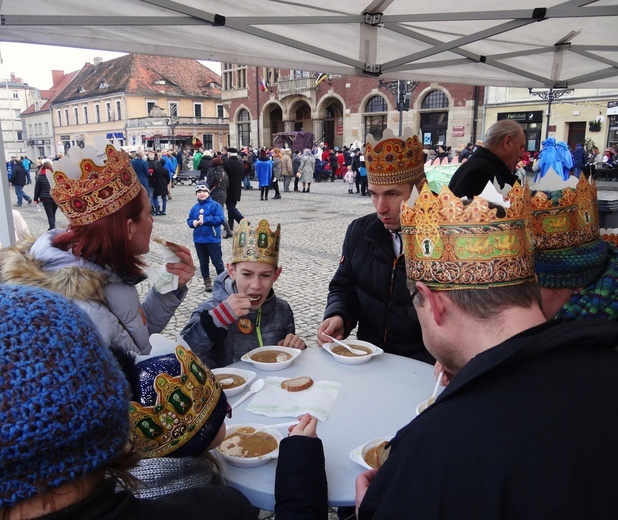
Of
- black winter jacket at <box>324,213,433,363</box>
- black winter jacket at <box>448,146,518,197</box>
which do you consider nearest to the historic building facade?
black winter jacket at <box>448,146,518,197</box>

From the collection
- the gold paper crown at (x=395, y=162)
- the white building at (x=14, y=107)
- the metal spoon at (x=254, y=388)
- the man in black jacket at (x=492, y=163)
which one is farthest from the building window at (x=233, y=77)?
the white building at (x=14, y=107)

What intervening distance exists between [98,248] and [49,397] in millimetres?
1357

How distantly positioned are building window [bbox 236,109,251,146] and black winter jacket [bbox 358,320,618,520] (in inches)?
1721

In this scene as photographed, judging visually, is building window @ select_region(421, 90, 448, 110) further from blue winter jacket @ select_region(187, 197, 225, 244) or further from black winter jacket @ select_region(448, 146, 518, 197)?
black winter jacket @ select_region(448, 146, 518, 197)

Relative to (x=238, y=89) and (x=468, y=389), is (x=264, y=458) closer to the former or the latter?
(x=468, y=389)

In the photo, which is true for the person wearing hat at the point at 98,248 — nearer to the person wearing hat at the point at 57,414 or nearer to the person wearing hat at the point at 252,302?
the person wearing hat at the point at 252,302

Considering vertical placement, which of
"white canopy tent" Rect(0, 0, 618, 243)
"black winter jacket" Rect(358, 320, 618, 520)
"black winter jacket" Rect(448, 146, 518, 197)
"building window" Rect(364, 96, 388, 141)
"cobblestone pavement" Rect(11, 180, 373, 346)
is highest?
"building window" Rect(364, 96, 388, 141)

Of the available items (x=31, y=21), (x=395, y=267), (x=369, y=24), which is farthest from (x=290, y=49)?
(x=395, y=267)

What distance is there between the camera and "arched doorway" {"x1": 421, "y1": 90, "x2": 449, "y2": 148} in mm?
30078

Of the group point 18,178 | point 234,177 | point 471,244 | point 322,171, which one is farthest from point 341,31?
point 322,171

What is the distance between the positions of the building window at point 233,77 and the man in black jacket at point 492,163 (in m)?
40.8

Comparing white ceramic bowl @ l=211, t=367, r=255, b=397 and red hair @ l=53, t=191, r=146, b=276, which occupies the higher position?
red hair @ l=53, t=191, r=146, b=276

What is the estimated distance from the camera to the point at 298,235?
36.5 feet

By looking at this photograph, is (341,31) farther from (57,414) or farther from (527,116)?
(527,116)
